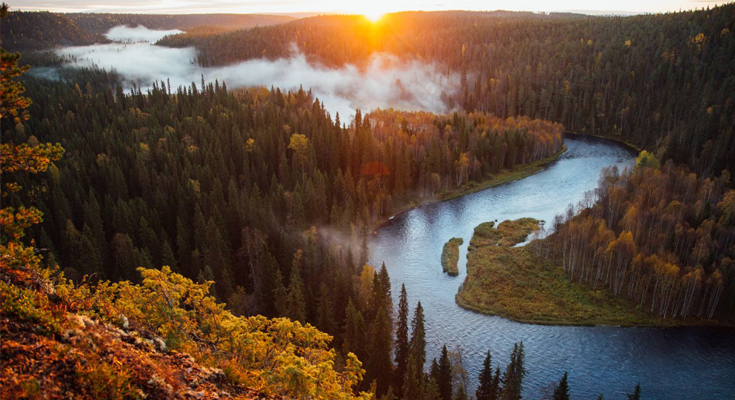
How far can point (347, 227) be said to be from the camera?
102750 millimetres

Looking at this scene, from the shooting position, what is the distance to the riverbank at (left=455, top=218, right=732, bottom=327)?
76062 mm

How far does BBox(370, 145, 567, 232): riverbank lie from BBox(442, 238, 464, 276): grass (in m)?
20.8

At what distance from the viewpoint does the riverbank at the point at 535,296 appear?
76062mm

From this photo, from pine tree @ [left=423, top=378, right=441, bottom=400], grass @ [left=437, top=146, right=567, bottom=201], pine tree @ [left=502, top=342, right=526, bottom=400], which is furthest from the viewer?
grass @ [left=437, top=146, right=567, bottom=201]

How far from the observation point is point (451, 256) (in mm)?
97625

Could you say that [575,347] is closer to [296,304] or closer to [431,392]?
[431,392]

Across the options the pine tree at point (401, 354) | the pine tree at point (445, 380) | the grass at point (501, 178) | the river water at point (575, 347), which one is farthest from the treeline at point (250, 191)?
the river water at point (575, 347)

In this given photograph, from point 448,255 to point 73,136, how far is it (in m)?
125

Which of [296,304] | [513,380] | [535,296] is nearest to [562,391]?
[513,380]

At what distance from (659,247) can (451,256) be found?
39026mm

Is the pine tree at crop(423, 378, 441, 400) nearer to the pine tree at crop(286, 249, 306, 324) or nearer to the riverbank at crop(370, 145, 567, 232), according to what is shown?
the pine tree at crop(286, 249, 306, 324)

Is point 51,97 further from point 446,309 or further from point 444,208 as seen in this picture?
point 446,309

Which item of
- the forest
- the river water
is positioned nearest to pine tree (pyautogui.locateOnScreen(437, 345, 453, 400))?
the forest

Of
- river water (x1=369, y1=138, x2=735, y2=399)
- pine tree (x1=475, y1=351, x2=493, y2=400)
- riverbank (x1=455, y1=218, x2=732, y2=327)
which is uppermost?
pine tree (x1=475, y1=351, x2=493, y2=400)
